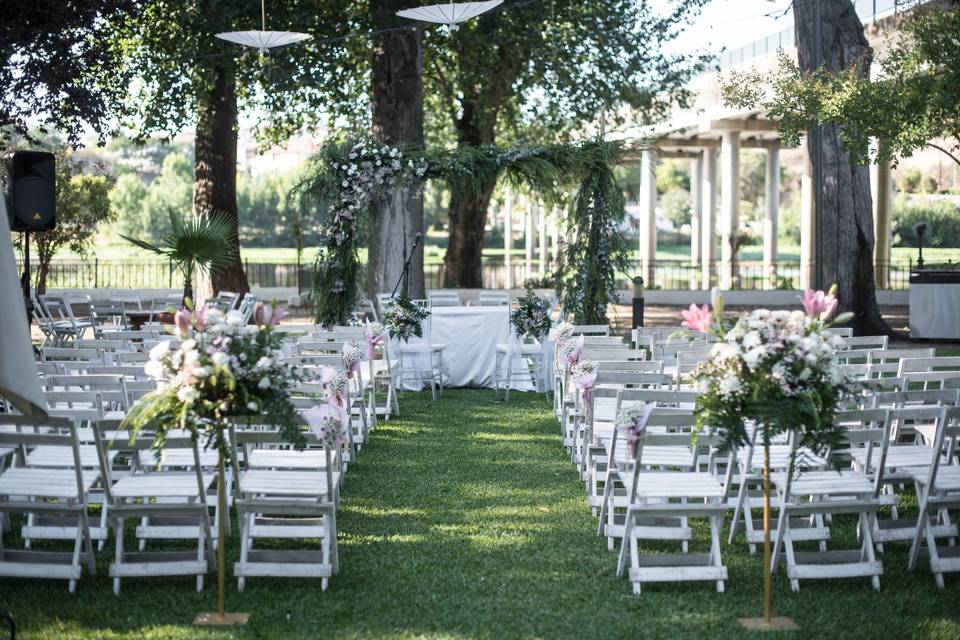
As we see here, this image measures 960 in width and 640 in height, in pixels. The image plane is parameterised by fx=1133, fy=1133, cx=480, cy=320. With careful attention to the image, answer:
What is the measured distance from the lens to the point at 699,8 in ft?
74.3

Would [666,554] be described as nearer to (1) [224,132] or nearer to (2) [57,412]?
(2) [57,412]

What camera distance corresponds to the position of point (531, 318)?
13.0 metres

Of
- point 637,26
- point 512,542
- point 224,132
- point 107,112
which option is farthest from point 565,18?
point 512,542

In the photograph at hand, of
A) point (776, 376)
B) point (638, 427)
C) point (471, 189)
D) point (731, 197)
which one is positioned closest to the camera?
point (776, 376)

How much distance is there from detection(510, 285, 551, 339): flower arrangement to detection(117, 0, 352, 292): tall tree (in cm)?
753

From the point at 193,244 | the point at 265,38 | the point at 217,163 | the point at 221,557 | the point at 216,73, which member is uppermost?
the point at 216,73

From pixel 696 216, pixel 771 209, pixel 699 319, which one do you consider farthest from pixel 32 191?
pixel 696 216

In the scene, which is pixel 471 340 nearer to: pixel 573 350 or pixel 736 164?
pixel 573 350

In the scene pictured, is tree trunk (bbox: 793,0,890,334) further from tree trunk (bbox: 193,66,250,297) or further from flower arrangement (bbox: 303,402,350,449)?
flower arrangement (bbox: 303,402,350,449)

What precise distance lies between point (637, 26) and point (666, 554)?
1766 cm

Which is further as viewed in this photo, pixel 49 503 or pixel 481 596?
pixel 481 596

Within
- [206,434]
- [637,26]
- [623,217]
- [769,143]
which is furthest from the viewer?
[769,143]

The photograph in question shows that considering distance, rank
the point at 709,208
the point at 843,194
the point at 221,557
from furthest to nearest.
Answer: the point at 709,208, the point at 843,194, the point at 221,557

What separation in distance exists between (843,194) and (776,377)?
45.1 ft
